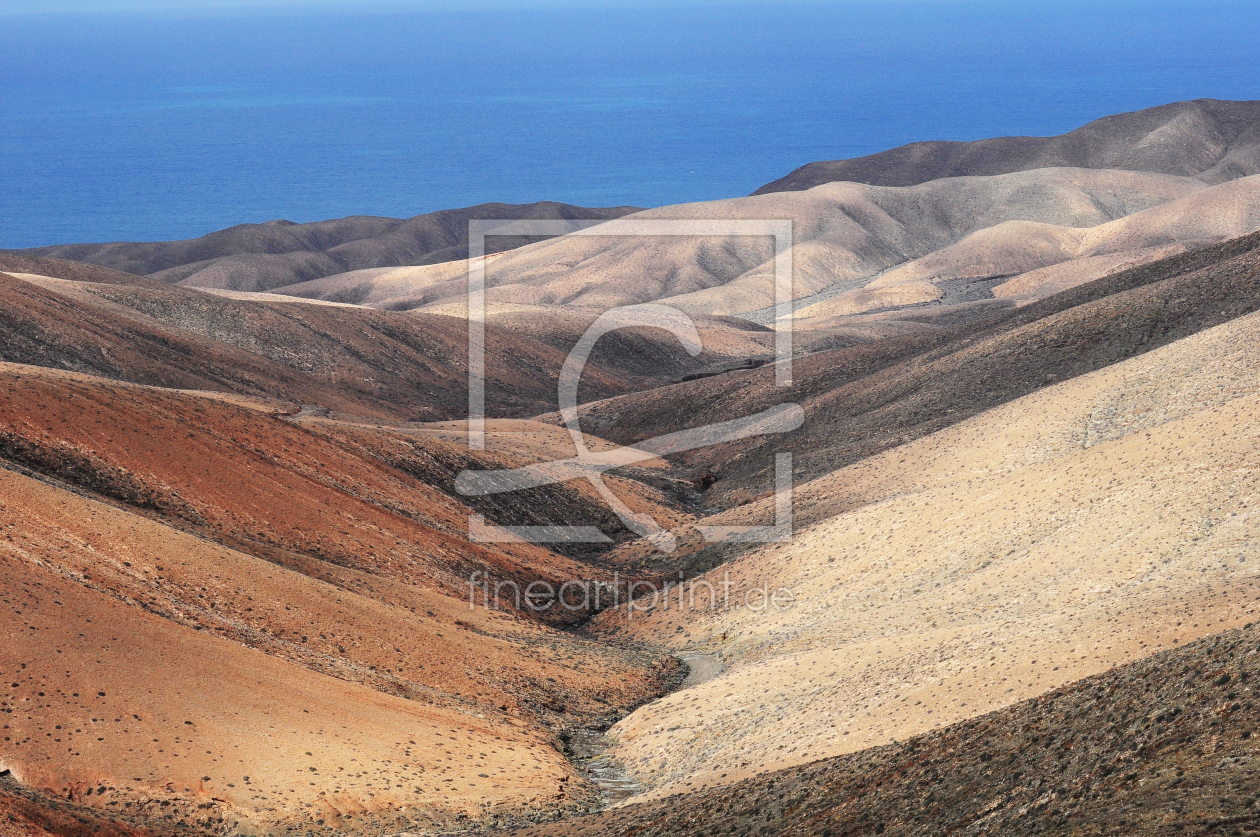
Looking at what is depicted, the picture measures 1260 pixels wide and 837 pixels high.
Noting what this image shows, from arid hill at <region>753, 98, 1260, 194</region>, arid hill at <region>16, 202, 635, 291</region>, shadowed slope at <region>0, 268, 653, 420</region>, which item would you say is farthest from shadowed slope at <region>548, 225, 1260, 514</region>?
arid hill at <region>753, 98, 1260, 194</region>

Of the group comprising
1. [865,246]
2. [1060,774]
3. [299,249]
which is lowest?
[1060,774]

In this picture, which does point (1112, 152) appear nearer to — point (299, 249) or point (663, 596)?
point (299, 249)

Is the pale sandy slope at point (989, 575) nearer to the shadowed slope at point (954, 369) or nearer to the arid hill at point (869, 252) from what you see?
the shadowed slope at point (954, 369)

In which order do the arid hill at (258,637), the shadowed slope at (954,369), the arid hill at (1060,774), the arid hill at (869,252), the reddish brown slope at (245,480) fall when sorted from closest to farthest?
1. the arid hill at (1060,774)
2. the arid hill at (258,637)
3. the reddish brown slope at (245,480)
4. the shadowed slope at (954,369)
5. the arid hill at (869,252)

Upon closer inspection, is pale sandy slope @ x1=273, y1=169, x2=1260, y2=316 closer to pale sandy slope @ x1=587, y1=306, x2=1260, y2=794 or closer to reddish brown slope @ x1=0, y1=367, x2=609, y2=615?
reddish brown slope @ x1=0, y1=367, x2=609, y2=615
